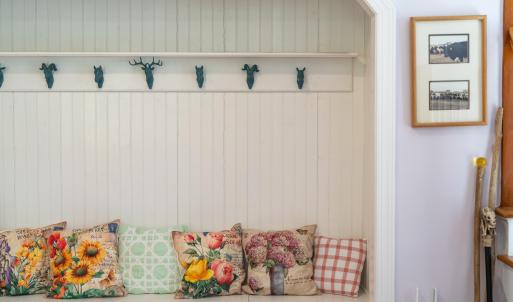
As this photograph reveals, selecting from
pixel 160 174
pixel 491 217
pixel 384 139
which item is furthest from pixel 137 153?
pixel 491 217

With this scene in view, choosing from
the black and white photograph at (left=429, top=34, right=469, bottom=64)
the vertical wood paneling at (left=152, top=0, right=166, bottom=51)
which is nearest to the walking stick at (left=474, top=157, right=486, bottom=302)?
the black and white photograph at (left=429, top=34, right=469, bottom=64)

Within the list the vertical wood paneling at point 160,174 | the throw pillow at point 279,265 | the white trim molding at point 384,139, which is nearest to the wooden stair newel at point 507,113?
the white trim molding at point 384,139

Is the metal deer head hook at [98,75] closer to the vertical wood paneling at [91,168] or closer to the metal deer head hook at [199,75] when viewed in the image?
the vertical wood paneling at [91,168]

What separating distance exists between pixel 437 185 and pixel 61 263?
2050 millimetres

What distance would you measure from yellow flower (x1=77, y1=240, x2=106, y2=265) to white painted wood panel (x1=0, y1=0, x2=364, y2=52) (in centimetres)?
114

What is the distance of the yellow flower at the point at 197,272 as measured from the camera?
10.5ft

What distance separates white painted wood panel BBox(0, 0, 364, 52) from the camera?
3.47 meters

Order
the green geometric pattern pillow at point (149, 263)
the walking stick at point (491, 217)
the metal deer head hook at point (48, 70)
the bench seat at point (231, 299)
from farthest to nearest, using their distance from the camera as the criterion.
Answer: the metal deer head hook at point (48, 70), the green geometric pattern pillow at point (149, 263), the bench seat at point (231, 299), the walking stick at point (491, 217)

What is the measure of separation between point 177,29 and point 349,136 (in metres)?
1.21

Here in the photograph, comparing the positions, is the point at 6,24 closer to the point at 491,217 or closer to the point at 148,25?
the point at 148,25

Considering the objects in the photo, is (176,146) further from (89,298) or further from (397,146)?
(397,146)

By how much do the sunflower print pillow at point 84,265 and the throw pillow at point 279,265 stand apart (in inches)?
29.2

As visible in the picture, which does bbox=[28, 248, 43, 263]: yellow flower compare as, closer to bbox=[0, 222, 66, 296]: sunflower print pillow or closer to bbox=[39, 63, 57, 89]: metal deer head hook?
bbox=[0, 222, 66, 296]: sunflower print pillow

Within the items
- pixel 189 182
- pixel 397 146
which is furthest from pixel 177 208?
pixel 397 146
